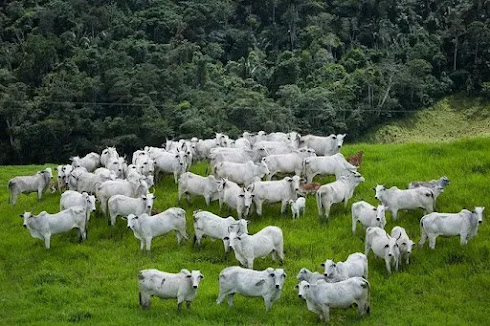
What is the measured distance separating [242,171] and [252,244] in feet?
20.1

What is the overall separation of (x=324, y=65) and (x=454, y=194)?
43.4 m

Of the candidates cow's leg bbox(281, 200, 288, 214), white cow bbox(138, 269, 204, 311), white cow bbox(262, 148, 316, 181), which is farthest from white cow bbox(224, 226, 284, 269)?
white cow bbox(262, 148, 316, 181)

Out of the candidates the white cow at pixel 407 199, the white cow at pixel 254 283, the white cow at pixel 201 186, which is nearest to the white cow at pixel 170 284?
the white cow at pixel 254 283

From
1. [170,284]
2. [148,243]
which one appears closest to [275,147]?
[148,243]

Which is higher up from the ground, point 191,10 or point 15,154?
point 191,10

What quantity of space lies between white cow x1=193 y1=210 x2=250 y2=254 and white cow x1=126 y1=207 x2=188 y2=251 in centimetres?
56

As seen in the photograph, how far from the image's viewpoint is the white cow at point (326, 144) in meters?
26.0

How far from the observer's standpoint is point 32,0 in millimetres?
74062

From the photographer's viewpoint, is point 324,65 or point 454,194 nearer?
point 454,194

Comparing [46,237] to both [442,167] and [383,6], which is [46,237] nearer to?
[442,167]

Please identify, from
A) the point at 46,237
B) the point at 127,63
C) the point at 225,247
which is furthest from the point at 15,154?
the point at 225,247

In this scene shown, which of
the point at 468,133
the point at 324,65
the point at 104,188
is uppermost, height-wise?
the point at 104,188

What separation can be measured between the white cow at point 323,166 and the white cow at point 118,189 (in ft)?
17.9

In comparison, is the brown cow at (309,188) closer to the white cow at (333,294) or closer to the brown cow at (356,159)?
the brown cow at (356,159)
